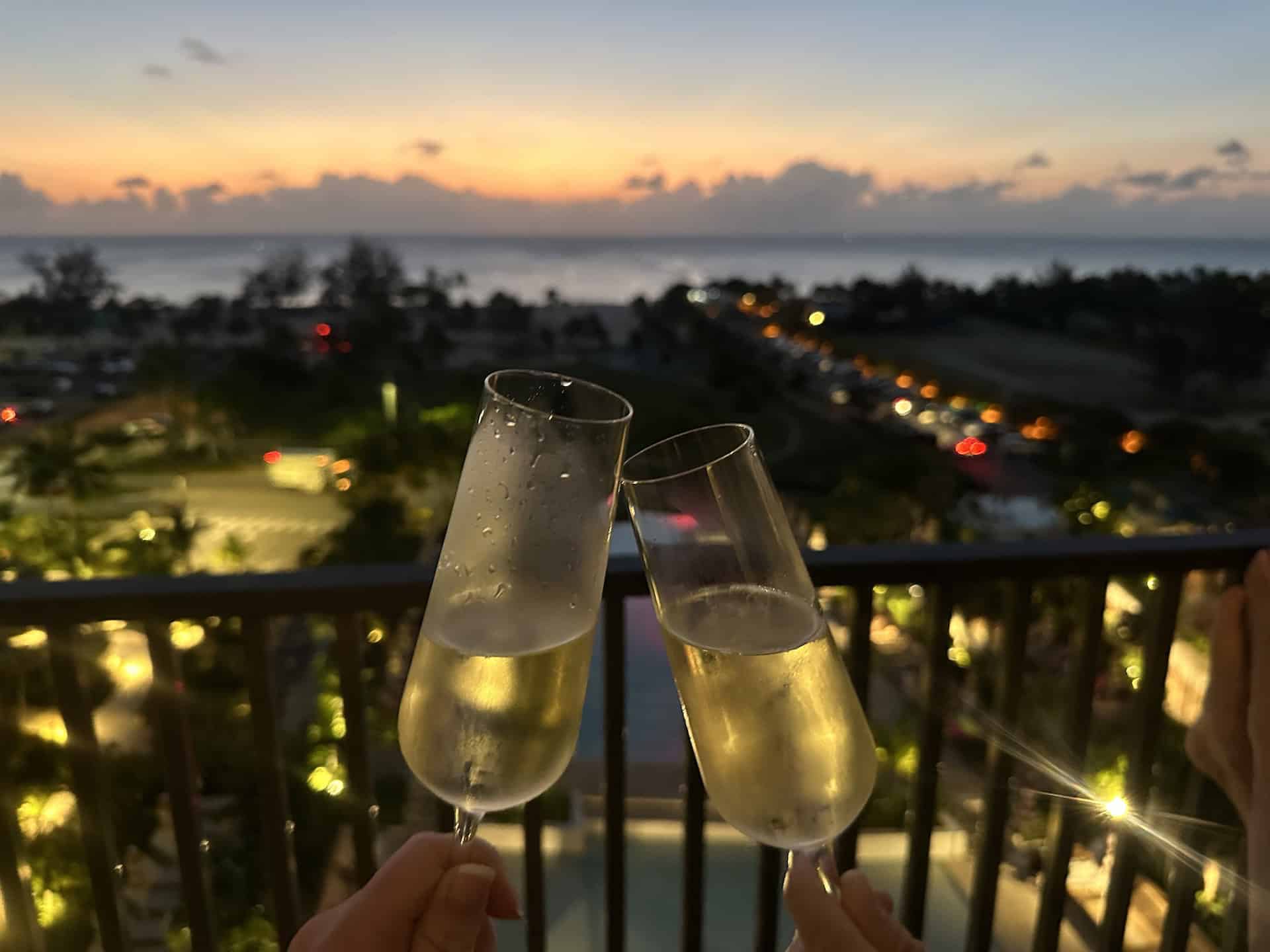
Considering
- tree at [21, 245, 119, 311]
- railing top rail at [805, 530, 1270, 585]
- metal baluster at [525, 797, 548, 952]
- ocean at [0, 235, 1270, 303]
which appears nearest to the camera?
railing top rail at [805, 530, 1270, 585]

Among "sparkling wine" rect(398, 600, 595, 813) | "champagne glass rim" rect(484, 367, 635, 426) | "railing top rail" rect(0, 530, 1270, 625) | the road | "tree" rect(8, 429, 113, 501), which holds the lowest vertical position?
the road

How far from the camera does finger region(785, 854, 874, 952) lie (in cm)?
69

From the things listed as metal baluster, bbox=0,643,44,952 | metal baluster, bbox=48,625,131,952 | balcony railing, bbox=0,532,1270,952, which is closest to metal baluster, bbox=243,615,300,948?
balcony railing, bbox=0,532,1270,952

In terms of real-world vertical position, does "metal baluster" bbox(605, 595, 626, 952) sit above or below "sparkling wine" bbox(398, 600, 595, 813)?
below

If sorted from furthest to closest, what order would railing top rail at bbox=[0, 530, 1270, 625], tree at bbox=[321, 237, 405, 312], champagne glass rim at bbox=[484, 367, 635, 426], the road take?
tree at bbox=[321, 237, 405, 312] < the road < railing top rail at bbox=[0, 530, 1270, 625] < champagne glass rim at bbox=[484, 367, 635, 426]

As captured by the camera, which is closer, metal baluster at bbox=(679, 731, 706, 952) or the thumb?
the thumb

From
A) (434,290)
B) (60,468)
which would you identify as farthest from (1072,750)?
(434,290)

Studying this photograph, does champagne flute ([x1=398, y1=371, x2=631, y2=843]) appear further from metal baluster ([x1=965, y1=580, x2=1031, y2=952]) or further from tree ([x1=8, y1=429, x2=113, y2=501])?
tree ([x1=8, y1=429, x2=113, y2=501])

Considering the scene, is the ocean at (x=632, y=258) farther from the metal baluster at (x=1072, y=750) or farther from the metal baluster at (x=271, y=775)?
the metal baluster at (x=271, y=775)

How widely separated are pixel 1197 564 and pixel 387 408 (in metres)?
23.8

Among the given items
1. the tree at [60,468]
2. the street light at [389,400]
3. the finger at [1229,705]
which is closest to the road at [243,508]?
the tree at [60,468]

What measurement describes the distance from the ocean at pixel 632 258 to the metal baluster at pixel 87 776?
18716 millimetres

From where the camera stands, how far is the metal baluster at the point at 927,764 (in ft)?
4.75

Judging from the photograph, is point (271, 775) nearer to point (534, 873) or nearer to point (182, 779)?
point (182, 779)
